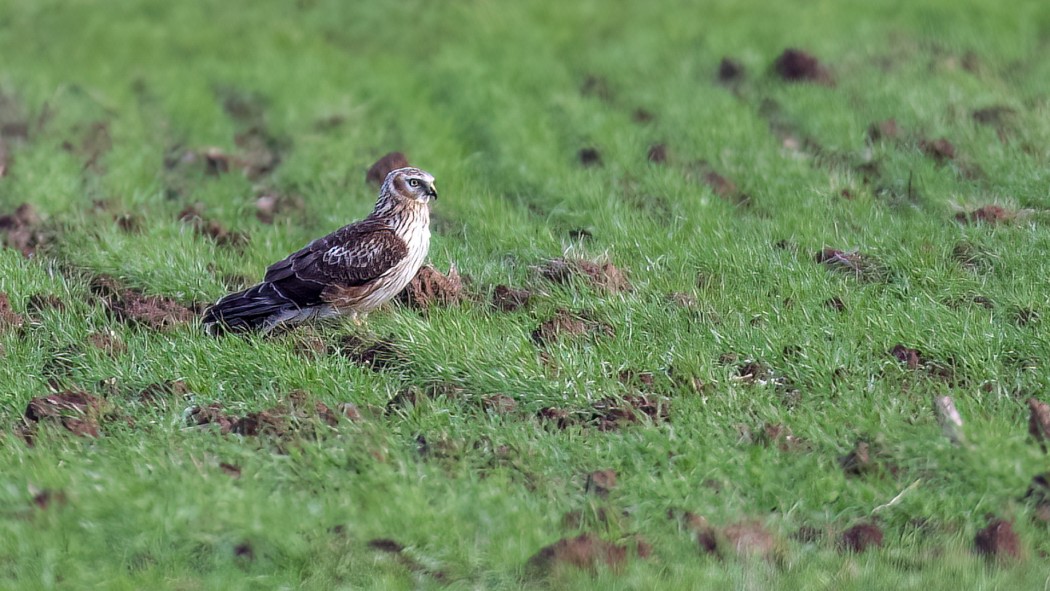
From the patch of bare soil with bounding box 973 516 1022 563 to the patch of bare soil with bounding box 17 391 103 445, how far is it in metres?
4.68

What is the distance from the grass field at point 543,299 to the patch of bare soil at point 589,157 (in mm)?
46

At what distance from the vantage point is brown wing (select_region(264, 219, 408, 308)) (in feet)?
27.3

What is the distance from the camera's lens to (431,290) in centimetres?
874

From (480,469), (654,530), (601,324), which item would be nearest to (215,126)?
(601,324)

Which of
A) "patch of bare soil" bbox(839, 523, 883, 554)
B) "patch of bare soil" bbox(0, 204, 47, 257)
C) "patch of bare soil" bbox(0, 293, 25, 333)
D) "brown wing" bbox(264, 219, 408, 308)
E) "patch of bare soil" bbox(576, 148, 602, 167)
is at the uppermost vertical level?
"brown wing" bbox(264, 219, 408, 308)

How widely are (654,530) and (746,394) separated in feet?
4.22

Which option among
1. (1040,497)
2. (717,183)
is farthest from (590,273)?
(1040,497)

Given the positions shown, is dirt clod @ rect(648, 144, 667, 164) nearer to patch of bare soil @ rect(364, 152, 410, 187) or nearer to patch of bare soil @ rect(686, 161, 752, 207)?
patch of bare soil @ rect(686, 161, 752, 207)

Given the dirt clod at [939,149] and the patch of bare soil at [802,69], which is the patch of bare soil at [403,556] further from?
the patch of bare soil at [802,69]

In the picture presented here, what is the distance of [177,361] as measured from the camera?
7.81 m

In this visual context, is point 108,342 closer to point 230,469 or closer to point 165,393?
point 165,393

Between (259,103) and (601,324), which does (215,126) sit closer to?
(259,103)

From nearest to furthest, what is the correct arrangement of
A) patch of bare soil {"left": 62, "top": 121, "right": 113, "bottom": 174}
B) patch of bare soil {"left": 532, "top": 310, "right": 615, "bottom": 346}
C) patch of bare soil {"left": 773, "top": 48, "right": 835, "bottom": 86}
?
patch of bare soil {"left": 532, "top": 310, "right": 615, "bottom": 346} < patch of bare soil {"left": 62, "top": 121, "right": 113, "bottom": 174} < patch of bare soil {"left": 773, "top": 48, "right": 835, "bottom": 86}

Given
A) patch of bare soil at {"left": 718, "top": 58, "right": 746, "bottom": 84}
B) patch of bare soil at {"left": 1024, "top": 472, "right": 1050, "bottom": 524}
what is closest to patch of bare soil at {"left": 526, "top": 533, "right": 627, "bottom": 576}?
patch of bare soil at {"left": 1024, "top": 472, "right": 1050, "bottom": 524}
